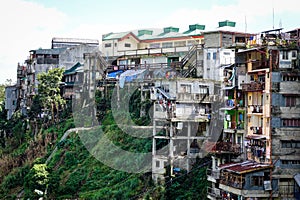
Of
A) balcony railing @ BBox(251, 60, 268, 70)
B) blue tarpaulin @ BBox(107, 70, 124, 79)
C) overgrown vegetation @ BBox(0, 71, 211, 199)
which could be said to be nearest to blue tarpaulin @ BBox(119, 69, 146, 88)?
blue tarpaulin @ BBox(107, 70, 124, 79)

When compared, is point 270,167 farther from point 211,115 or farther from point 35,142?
point 35,142

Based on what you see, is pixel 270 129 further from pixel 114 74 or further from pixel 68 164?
pixel 114 74

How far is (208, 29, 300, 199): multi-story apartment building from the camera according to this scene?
108ft

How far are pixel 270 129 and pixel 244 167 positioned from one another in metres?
2.65

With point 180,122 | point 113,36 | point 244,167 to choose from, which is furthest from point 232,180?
point 113,36

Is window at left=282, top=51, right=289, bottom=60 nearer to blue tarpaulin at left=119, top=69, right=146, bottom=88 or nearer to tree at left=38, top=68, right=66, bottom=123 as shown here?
blue tarpaulin at left=119, top=69, right=146, bottom=88

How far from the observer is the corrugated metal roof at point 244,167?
32656mm

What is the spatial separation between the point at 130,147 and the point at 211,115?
7764 millimetres

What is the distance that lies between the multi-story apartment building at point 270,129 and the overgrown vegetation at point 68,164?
5535 mm

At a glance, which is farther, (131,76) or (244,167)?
(131,76)

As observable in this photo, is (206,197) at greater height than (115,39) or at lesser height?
lesser

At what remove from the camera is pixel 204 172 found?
40.0 meters

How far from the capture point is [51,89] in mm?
61156

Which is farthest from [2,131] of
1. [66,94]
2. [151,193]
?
[151,193]
